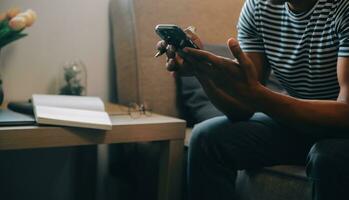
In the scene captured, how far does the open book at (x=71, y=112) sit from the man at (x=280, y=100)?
254mm

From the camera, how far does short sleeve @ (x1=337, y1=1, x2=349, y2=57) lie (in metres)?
1.06

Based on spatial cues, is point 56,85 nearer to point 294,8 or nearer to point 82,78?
point 82,78

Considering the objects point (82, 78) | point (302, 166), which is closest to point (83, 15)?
point (82, 78)

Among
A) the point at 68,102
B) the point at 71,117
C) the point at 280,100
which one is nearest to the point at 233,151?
the point at 280,100

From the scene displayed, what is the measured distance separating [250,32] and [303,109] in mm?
343

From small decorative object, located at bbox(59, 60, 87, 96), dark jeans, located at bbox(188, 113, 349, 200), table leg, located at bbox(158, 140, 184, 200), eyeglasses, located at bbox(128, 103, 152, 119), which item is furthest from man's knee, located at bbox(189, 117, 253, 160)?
small decorative object, located at bbox(59, 60, 87, 96)

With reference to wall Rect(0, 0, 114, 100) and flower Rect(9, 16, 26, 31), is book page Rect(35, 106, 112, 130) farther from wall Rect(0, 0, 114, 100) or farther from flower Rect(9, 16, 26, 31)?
wall Rect(0, 0, 114, 100)

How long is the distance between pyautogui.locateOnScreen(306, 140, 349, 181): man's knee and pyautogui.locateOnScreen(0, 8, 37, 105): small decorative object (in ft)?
2.90

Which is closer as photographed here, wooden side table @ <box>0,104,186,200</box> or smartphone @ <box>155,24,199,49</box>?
smartphone @ <box>155,24,199,49</box>

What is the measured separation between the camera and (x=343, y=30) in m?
1.08

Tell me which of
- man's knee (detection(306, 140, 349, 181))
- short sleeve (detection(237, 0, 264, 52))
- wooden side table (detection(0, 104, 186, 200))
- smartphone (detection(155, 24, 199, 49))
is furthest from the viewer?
short sleeve (detection(237, 0, 264, 52))

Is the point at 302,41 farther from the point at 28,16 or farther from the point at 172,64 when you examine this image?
the point at 28,16

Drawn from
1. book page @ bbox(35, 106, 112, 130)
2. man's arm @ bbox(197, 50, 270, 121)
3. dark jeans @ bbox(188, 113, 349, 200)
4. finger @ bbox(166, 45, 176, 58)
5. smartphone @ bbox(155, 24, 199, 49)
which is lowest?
dark jeans @ bbox(188, 113, 349, 200)

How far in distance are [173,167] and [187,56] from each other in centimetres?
43
